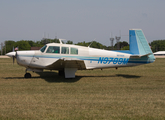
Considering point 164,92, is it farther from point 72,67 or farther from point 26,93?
point 26,93

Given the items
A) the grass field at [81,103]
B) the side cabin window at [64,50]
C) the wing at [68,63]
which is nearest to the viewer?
the grass field at [81,103]

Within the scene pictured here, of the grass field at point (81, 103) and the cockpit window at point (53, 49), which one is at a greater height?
the cockpit window at point (53, 49)

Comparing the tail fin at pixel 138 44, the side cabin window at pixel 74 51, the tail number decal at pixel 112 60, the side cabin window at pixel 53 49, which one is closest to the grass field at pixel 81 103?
the side cabin window at pixel 53 49

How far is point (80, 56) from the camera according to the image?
9.95m

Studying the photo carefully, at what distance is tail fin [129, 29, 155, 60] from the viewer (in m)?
10.5

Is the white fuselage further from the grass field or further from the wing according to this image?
the grass field

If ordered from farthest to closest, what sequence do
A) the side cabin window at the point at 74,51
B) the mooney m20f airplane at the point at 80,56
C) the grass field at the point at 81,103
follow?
the side cabin window at the point at 74,51, the mooney m20f airplane at the point at 80,56, the grass field at the point at 81,103

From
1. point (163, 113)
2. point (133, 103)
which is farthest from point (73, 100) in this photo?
point (163, 113)

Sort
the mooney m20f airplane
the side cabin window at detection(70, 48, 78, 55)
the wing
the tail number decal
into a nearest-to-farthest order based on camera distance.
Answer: the wing < the mooney m20f airplane < the side cabin window at detection(70, 48, 78, 55) < the tail number decal

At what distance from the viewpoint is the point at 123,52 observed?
10586 mm

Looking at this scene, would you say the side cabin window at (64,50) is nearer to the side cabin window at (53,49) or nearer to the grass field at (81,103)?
the side cabin window at (53,49)

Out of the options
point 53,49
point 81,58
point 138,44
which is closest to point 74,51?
point 81,58

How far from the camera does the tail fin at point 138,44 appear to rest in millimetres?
10461

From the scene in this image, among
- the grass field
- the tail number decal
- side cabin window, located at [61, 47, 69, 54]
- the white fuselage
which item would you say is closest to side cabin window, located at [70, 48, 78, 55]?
the white fuselage
